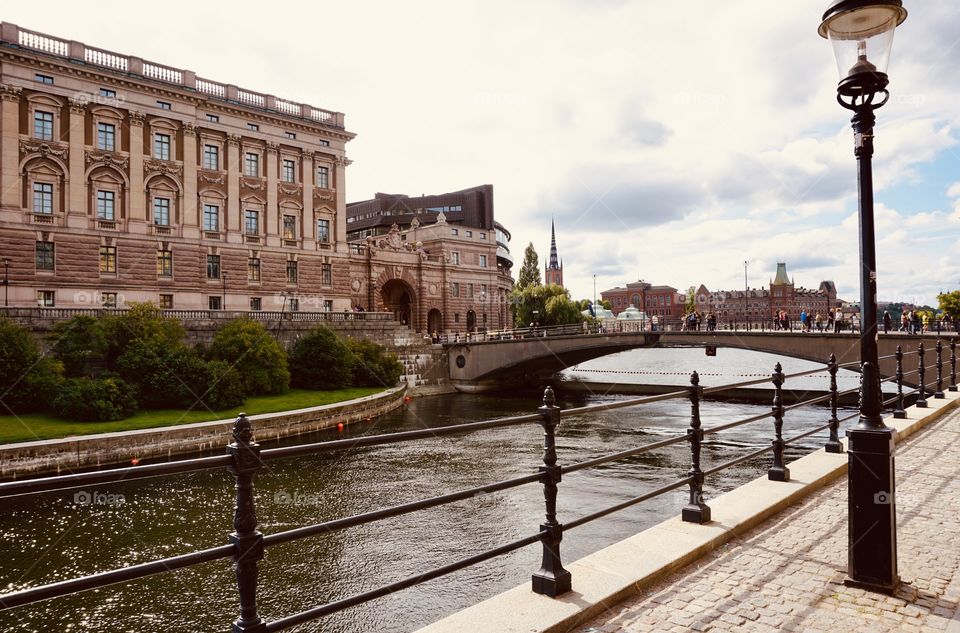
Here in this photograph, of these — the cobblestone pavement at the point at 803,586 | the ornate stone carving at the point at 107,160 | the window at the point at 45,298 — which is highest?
the ornate stone carving at the point at 107,160

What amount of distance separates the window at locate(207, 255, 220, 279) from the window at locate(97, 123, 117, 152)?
8713 millimetres

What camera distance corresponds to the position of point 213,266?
43.2 meters

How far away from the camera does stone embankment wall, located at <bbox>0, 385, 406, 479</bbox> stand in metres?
19.9

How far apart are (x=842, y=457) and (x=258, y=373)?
1129 inches

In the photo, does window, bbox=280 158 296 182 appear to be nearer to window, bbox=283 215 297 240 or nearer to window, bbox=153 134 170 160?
window, bbox=283 215 297 240

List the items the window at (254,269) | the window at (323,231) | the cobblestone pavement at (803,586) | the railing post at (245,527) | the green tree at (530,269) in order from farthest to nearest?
the green tree at (530,269)
the window at (323,231)
the window at (254,269)
the cobblestone pavement at (803,586)
the railing post at (245,527)

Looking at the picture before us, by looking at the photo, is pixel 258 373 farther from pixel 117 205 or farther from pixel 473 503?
pixel 473 503

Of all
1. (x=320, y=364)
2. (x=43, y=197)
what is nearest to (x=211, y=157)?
(x=43, y=197)

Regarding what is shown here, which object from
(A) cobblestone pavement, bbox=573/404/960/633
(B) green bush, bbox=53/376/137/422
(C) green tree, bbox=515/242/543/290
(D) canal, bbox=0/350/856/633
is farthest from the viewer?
(C) green tree, bbox=515/242/543/290

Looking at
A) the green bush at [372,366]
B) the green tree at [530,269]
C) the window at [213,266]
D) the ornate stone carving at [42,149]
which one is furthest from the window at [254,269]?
the green tree at [530,269]

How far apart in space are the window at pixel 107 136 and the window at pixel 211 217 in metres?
6.48

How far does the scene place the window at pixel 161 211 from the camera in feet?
133

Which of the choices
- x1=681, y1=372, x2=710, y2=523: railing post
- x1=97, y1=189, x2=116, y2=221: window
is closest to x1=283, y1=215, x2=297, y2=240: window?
x1=97, y1=189, x2=116, y2=221: window

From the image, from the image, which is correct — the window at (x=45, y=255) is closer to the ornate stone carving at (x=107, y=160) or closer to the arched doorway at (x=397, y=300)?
the ornate stone carving at (x=107, y=160)
